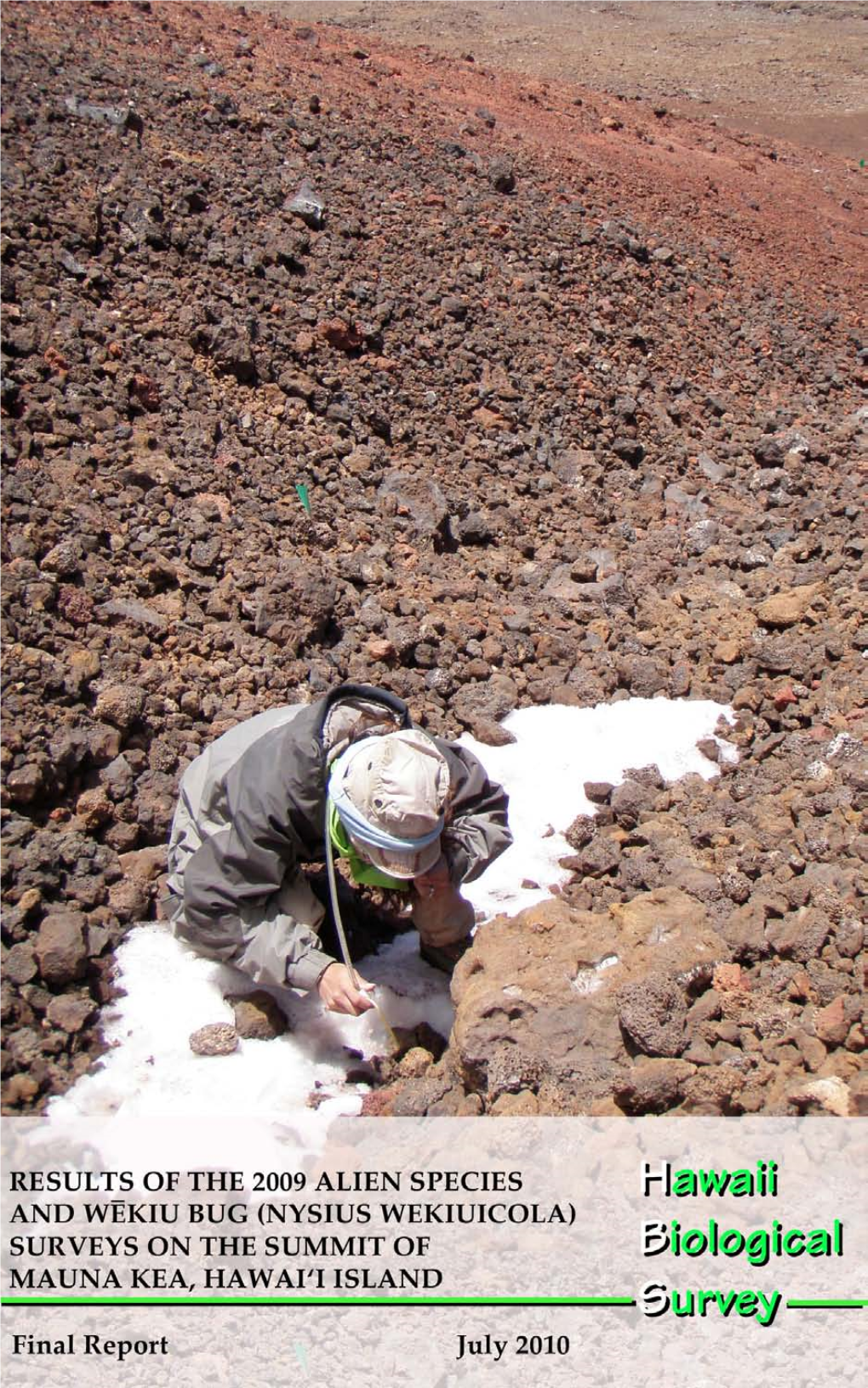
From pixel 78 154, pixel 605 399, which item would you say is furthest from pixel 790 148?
pixel 78 154

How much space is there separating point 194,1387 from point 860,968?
5.93 ft

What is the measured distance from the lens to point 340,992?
9.12ft

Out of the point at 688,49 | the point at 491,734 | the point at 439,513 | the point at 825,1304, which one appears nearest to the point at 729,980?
the point at 825,1304

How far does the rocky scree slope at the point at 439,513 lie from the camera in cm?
290

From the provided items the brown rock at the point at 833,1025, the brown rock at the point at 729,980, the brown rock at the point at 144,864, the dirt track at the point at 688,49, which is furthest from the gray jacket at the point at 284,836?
the dirt track at the point at 688,49

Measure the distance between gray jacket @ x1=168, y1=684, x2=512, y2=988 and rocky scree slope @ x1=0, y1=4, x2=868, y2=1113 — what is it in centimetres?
35

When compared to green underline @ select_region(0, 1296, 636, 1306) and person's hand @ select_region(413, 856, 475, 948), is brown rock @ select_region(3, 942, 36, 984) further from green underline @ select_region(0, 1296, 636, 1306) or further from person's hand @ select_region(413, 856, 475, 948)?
person's hand @ select_region(413, 856, 475, 948)

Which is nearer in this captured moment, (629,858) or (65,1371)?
(65,1371)

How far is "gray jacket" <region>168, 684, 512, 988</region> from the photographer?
2754 mm

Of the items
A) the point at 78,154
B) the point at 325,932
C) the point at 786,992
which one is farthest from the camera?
the point at 78,154

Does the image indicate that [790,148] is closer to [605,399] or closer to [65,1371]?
[605,399]

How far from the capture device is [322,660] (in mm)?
4359

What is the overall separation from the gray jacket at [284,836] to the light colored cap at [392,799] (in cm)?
12

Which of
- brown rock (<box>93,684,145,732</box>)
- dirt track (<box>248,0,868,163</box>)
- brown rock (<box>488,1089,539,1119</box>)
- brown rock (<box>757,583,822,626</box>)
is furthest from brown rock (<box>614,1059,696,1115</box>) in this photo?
dirt track (<box>248,0,868,163</box>)
